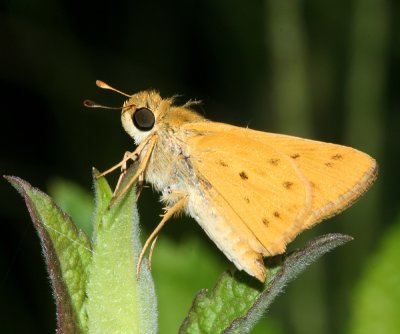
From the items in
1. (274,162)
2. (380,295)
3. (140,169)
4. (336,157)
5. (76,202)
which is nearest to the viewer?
(140,169)

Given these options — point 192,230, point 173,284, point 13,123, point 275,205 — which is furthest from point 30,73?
point 275,205

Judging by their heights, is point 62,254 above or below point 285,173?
below

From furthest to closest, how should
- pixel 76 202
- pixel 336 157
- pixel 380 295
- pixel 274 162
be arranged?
pixel 76 202
pixel 380 295
pixel 274 162
pixel 336 157

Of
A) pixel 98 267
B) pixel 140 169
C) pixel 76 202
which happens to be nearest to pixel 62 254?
pixel 98 267

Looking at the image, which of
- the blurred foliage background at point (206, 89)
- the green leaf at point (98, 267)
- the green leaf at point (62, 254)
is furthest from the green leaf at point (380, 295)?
the green leaf at point (62, 254)

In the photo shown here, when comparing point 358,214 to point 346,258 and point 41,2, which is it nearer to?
point 346,258

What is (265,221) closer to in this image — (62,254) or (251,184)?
(251,184)

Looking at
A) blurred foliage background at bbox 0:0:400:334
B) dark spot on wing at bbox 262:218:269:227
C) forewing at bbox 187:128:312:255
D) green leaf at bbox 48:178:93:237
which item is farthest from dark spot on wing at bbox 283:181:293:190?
blurred foliage background at bbox 0:0:400:334
